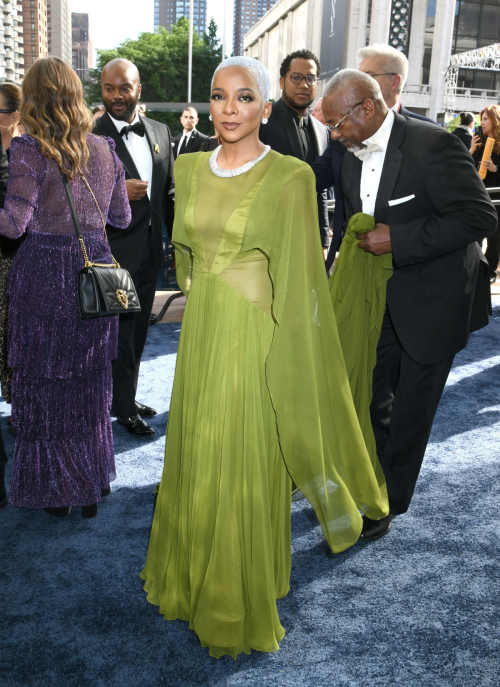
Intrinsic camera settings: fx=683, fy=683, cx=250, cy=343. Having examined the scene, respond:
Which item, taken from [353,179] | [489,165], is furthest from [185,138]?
[353,179]

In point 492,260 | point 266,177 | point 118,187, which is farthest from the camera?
point 492,260

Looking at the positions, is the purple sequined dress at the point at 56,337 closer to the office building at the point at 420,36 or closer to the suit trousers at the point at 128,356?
the suit trousers at the point at 128,356

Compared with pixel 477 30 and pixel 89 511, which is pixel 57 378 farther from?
pixel 477 30

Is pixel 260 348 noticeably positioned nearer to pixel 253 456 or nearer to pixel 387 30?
pixel 253 456

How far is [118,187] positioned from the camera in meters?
3.48

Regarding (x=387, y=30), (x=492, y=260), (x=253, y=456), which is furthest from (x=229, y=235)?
(x=387, y=30)

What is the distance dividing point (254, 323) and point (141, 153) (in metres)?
2.54

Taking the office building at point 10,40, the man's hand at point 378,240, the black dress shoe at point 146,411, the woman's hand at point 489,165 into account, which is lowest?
the black dress shoe at point 146,411

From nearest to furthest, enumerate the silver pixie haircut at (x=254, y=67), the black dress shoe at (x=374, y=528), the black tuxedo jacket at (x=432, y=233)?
1. the silver pixie haircut at (x=254, y=67)
2. the black tuxedo jacket at (x=432, y=233)
3. the black dress shoe at (x=374, y=528)

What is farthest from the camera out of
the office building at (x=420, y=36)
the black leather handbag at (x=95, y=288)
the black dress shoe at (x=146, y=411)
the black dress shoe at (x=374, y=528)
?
the office building at (x=420, y=36)

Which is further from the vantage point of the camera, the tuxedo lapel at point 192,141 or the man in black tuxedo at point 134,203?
the tuxedo lapel at point 192,141

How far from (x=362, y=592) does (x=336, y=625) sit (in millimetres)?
272

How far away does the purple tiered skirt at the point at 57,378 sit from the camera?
3.21m

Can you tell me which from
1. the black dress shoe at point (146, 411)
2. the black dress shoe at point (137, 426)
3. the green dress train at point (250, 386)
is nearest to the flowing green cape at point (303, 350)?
the green dress train at point (250, 386)
